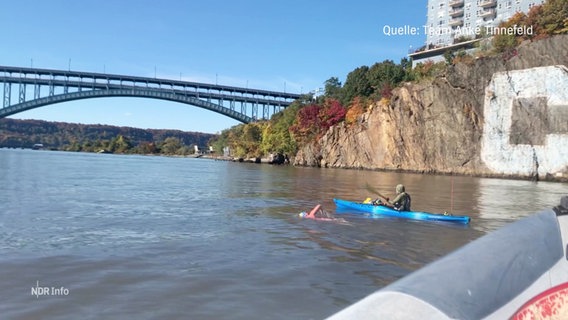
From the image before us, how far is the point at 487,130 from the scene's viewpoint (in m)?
57.2

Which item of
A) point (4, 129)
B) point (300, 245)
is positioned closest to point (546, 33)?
point (300, 245)

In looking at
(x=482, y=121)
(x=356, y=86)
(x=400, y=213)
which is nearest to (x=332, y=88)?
(x=356, y=86)

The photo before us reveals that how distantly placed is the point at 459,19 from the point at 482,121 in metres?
45.2

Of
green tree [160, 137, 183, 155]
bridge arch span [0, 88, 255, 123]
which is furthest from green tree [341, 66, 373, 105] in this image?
green tree [160, 137, 183, 155]

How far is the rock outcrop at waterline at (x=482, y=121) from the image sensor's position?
50.8 meters

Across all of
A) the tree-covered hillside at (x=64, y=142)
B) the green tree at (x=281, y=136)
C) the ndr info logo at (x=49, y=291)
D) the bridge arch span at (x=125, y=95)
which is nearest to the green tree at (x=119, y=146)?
the tree-covered hillside at (x=64, y=142)

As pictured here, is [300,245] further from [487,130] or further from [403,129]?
[403,129]

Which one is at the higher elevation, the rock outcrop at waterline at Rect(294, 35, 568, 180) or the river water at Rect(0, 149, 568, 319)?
the rock outcrop at waterline at Rect(294, 35, 568, 180)

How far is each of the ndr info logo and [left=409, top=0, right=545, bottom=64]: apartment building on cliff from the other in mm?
80760

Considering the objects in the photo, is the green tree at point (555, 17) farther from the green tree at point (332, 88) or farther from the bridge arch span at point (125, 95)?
the bridge arch span at point (125, 95)

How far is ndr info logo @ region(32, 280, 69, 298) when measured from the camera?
6.90 meters

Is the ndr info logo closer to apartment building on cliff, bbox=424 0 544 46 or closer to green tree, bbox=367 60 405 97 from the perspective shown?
green tree, bbox=367 60 405 97

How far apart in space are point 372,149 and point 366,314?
7261cm

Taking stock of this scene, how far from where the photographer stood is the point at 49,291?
277 inches
